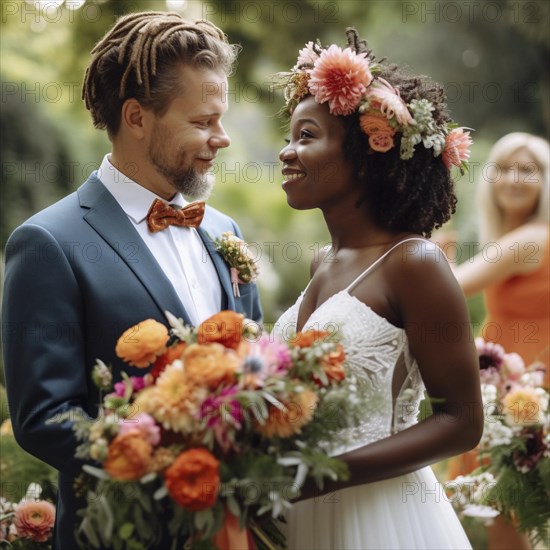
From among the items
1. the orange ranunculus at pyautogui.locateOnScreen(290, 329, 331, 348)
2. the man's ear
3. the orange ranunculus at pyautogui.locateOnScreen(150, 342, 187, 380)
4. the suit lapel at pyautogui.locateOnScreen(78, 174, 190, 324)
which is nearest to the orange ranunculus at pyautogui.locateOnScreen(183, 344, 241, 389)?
the orange ranunculus at pyautogui.locateOnScreen(150, 342, 187, 380)

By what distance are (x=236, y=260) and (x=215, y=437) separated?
4.01ft

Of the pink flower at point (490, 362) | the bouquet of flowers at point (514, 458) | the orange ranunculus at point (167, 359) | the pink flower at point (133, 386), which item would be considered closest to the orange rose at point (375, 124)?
the orange ranunculus at point (167, 359)

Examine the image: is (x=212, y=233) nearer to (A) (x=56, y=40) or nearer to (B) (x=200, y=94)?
(B) (x=200, y=94)

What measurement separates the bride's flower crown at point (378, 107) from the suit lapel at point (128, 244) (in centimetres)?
79

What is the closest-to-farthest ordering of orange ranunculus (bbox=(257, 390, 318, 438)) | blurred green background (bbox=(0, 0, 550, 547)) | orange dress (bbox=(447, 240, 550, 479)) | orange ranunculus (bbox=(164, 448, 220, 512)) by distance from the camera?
orange ranunculus (bbox=(164, 448, 220, 512)) < orange ranunculus (bbox=(257, 390, 318, 438)) < orange dress (bbox=(447, 240, 550, 479)) < blurred green background (bbox=(0, 0, 550, 547))

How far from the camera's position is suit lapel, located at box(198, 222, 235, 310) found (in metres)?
3.25

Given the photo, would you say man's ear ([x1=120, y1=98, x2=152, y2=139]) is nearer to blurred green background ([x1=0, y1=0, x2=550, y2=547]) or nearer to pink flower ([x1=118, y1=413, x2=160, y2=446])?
blurred green background ([x1=0, y1=0, x2=550, y2=547])

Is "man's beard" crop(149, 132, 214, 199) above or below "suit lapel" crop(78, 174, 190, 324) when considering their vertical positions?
above

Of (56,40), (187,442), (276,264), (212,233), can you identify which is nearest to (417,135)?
(212,233)

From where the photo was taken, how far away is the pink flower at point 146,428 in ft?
7.18

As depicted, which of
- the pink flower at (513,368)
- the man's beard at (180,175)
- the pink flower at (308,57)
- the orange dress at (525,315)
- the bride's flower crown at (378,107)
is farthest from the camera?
the orange dress at (525,315)

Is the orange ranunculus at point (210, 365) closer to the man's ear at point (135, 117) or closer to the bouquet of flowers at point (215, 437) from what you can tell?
the bouquet of flowers at point (215, 437)

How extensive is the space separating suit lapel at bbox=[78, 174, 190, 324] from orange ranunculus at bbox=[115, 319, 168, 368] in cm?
50

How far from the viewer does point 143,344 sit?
2.38 metres
